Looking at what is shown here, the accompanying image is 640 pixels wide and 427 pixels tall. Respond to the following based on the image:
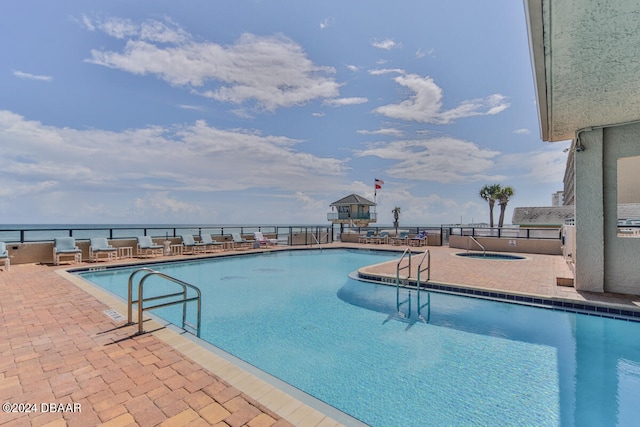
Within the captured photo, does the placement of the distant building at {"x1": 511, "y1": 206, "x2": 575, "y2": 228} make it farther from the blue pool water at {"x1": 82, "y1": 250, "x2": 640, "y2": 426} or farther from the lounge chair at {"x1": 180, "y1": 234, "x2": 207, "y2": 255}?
the lounge chair at {"x1": 180, "y1": 234, "x2": 207, "y2": 255}

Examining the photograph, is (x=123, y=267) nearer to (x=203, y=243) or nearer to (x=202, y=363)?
(x=203, y=243)

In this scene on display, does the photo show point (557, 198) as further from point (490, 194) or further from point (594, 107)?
point (594, 107)

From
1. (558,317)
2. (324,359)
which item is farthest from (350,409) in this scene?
(558,317)

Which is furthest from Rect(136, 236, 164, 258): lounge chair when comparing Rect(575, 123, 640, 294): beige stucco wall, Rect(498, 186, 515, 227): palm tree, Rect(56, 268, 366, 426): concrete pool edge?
Rect(498, 186, 515, 227): palm tree

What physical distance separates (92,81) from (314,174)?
15.8 meters

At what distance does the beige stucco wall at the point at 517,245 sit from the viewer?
35.1 ft

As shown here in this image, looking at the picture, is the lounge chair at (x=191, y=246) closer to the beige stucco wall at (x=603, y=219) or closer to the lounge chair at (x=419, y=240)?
the lounge chair at (x=419, y=240)

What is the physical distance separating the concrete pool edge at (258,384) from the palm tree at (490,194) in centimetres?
3280

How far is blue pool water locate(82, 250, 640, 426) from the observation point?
98.1 inches

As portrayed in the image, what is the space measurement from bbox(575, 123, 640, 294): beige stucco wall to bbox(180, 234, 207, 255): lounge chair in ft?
38.5

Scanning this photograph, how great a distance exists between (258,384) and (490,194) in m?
34.0

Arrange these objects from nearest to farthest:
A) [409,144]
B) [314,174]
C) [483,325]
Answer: [483,325], [409,144], [314,174]

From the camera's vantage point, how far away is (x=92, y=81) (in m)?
11.3

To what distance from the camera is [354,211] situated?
30453 mm
